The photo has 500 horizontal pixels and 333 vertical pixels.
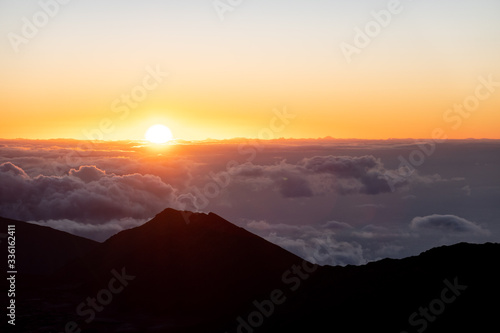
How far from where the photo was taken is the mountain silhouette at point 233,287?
164 ft

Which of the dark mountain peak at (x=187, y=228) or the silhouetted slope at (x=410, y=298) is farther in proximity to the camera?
the dark mountain peak at (x=187, y=228)

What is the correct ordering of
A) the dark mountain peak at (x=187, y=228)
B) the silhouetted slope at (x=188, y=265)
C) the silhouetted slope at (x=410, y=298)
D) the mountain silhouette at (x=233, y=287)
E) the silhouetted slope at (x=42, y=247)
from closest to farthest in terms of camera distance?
the silhouetted slope at (x=410, y=298)
the mountain silhouette at (x=233, y=287)
the silhouetted slope at (x=188, y=265)
the dark mountain peak at (x=187, y=228)
the silhouetted slope at (x=42, y=247)

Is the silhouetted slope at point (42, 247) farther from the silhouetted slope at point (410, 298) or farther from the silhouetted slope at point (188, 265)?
the silhouetted slope at point (410, 298)

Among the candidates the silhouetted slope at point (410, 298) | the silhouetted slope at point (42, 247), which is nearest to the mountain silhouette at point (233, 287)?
the silhouetted slope at point (410, 298)

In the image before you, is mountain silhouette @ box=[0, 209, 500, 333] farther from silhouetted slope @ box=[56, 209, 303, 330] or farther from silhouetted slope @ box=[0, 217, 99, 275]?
silhouetted slope @ box=[0, 217, 99, 275]

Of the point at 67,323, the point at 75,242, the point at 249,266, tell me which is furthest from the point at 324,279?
the point at 75,242

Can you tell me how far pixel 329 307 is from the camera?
180ft

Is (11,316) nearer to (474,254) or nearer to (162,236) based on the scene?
(162,236)

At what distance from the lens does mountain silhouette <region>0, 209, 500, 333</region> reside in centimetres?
4988

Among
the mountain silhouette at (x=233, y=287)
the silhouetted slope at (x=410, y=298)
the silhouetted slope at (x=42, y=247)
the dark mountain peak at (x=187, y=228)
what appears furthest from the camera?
the silhouetted slope at (x=42, y=247)

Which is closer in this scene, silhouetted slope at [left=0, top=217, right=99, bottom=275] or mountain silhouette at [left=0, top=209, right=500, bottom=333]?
mountain silhouette at [left=0, top=209, right=500, bottom=333]

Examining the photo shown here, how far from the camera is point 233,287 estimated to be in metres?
74.8

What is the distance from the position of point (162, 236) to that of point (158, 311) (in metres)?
17.6

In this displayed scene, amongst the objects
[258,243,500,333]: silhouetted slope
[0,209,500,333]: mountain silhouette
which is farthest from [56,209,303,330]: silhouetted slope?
[258,243,500,333]: silhouetted slope
